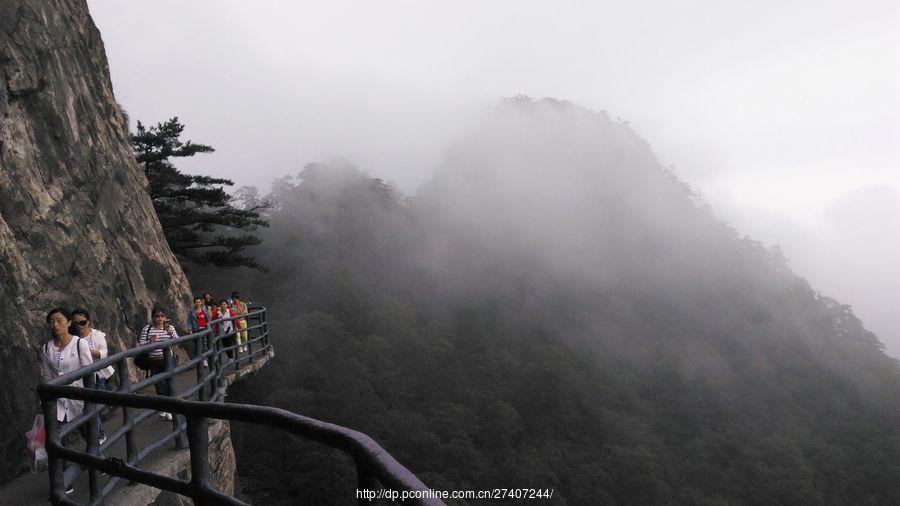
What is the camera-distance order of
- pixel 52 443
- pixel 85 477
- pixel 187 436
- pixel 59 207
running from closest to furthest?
pixel 187 436
pixel 52 443
pixel 85 477
pixel 59 207

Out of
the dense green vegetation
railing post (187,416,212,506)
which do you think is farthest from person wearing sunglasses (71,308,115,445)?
the dense green vegetation

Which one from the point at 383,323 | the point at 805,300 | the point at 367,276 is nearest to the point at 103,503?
the point at 383,323

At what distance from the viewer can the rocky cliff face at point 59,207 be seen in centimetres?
804

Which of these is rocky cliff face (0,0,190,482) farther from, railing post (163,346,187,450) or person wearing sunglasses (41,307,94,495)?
railing post (163,346,187,450)

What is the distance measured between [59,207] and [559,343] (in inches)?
3074

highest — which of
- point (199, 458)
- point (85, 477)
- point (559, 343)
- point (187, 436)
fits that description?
point (199, 458)

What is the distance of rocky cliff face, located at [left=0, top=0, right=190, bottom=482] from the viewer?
8.04m

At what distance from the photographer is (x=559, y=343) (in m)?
83.1

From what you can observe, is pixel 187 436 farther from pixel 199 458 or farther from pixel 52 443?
pixel 52 443

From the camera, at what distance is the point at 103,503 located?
4211mm

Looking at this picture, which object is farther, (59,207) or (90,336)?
(59,207)

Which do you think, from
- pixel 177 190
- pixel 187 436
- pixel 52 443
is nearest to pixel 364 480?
pixel 187 436

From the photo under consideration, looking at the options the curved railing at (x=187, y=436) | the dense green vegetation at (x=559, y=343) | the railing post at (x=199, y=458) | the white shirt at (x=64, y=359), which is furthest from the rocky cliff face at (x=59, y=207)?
the dense green vegetation at (x=559, y=343)

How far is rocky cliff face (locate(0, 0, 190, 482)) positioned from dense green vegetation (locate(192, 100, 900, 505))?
23743 millimetres
